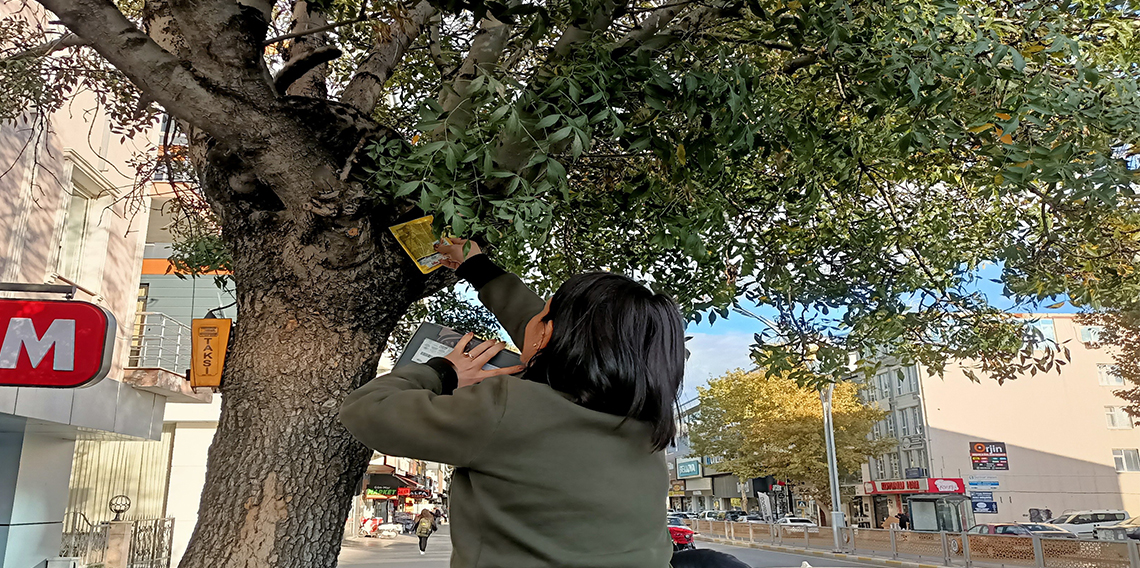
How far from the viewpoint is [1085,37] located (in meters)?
3.87

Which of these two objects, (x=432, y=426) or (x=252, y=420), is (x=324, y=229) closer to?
(x=252, y=420)

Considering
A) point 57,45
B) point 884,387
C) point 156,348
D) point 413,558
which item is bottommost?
point 413,558

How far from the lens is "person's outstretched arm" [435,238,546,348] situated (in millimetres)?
2445

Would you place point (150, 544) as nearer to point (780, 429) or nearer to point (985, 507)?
point (780, 429)

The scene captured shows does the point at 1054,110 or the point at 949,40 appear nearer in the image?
the point at 1054,110

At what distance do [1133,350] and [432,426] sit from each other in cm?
2338

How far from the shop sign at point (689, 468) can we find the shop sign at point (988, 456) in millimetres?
20973

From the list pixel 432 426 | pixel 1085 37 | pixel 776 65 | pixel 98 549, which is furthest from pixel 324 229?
pixel 98 549

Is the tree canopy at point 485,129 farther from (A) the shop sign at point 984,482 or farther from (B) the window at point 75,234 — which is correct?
(A) the shop sign at point 984,482

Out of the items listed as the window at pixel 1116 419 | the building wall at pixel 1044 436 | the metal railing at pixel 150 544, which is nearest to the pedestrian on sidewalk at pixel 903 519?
the building wall at pixel 1044 436

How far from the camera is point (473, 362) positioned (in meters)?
2.03

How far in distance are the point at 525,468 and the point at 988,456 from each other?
45.5 meters

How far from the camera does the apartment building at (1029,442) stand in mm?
40875

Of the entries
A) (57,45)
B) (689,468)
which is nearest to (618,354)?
(57,45)
